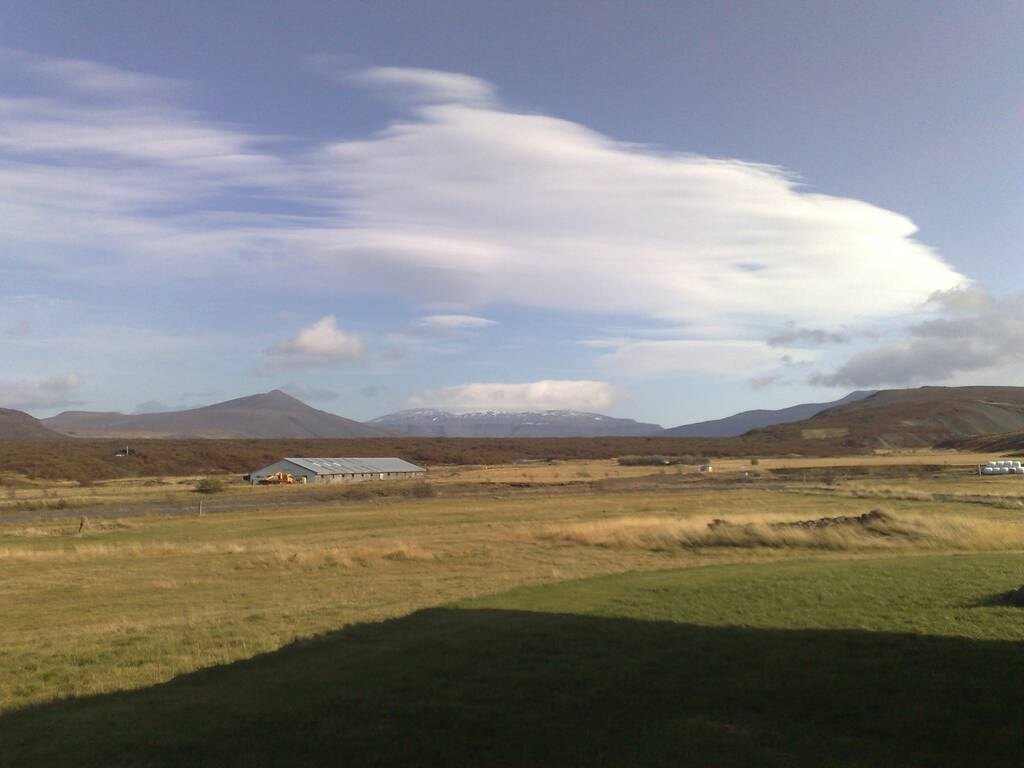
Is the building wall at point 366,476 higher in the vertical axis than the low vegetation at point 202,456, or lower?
lower

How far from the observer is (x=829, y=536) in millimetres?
28531

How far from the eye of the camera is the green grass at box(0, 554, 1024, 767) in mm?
8328

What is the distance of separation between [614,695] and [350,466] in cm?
10754

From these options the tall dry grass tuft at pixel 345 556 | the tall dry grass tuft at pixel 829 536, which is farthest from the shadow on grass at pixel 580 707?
the tall dry grass tuft at pixel 829 536

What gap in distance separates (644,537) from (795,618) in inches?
721

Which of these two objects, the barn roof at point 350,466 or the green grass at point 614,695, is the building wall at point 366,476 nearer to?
the barn roof at point 350,466

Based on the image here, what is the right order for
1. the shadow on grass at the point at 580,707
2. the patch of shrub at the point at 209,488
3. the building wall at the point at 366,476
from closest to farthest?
→ 1. the shadow on grass at the point at 580,707
2. the patch of shrub at the point at 209,488
3. the building wall at the point at 366,476

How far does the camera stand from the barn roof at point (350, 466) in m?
109

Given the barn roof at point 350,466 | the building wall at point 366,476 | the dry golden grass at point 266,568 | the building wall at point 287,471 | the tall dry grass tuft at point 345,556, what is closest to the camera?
the dry golden grass at point 266,568

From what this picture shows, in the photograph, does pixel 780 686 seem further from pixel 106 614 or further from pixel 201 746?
pixel 106 614

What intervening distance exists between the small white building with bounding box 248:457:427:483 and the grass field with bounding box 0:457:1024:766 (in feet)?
244

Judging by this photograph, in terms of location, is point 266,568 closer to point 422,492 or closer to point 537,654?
point 537,654

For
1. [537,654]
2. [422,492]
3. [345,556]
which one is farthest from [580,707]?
[422,492]

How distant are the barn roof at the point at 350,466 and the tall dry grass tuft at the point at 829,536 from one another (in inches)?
3046
